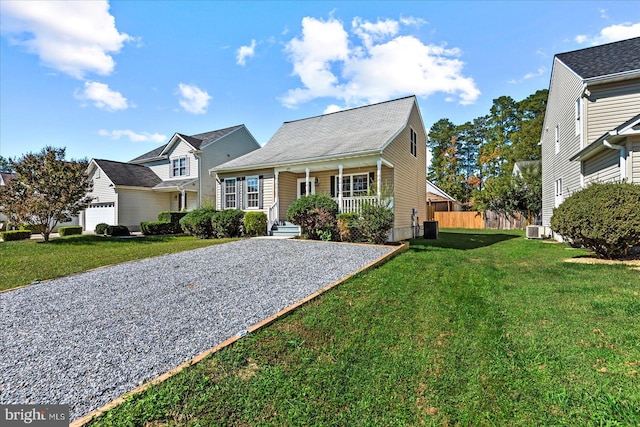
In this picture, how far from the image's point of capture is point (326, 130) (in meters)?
16.9

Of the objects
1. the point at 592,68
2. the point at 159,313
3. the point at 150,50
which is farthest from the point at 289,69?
the point at 159,313

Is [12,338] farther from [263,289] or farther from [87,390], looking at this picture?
[263,289]

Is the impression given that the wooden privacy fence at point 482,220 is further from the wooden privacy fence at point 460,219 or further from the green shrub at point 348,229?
the green shrub at point 348,229

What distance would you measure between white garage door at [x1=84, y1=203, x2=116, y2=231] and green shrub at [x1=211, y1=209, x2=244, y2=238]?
1168 cm

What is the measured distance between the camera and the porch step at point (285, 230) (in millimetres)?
13453

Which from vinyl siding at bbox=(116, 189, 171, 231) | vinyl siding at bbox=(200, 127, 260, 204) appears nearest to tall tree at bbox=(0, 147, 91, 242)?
vinyl siding at bbox=(200, 127, 260, 204)

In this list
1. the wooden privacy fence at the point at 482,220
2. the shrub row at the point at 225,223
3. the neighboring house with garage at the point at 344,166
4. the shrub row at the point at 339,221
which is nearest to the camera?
the shrub row at the point at 339,221

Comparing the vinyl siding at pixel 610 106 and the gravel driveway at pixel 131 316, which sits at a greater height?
the vinyl siding at pixel 610 106

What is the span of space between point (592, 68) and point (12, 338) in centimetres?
1679

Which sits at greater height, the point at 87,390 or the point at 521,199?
the point at 521,199

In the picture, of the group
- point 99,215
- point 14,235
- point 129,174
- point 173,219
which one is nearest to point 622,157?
point 173,219

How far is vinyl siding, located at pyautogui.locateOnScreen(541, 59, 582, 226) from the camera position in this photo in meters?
11.7

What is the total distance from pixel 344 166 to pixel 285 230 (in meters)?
3.94

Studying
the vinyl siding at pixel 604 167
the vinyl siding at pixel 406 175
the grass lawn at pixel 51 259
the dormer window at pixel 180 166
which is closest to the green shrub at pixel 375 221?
the vinyl siding at pixel 406 175
